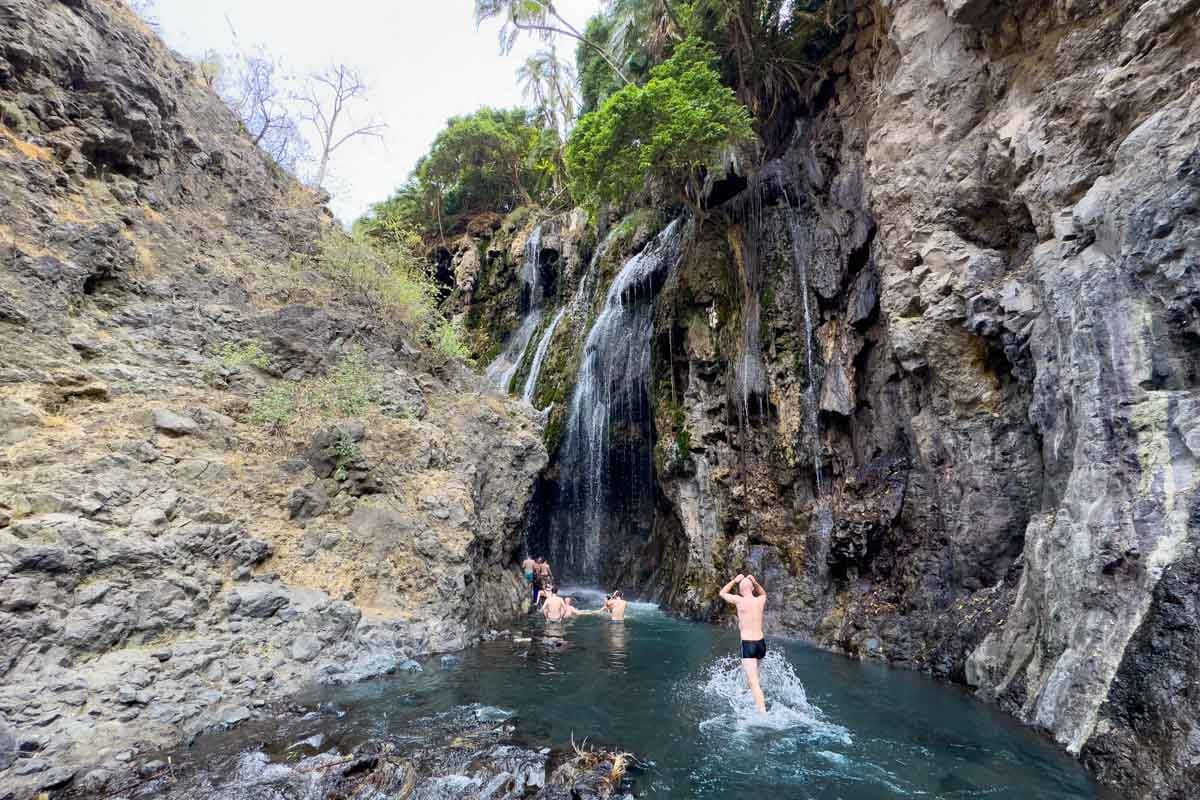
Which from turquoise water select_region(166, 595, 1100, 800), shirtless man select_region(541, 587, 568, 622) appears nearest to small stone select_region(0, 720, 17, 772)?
turquoise water select_region(166, 595, 1100, 800)

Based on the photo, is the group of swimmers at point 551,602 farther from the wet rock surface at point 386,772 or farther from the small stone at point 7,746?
the small stone at point 7,746

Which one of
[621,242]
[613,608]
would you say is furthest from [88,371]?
[621,242]

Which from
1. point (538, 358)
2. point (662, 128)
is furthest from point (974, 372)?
point (538, 358)

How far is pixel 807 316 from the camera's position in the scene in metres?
13.3

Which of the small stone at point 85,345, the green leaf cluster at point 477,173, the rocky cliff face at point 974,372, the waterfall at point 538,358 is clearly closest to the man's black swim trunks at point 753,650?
the rocky cliff face at point 974,372

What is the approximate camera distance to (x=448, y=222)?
3008 cm

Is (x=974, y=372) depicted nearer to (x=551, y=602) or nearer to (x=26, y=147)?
(x=551, y=602)

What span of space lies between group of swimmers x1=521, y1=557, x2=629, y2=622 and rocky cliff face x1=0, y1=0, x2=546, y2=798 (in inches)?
39.6

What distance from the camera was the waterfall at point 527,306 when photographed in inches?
929

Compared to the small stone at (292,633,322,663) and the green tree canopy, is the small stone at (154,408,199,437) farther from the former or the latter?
the green tree canopy

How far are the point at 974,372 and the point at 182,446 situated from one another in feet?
40.0

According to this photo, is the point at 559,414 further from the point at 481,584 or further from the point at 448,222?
the point at 448,222

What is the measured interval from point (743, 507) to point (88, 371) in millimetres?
12585

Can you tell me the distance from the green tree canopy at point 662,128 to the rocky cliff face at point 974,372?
8.05 feet
